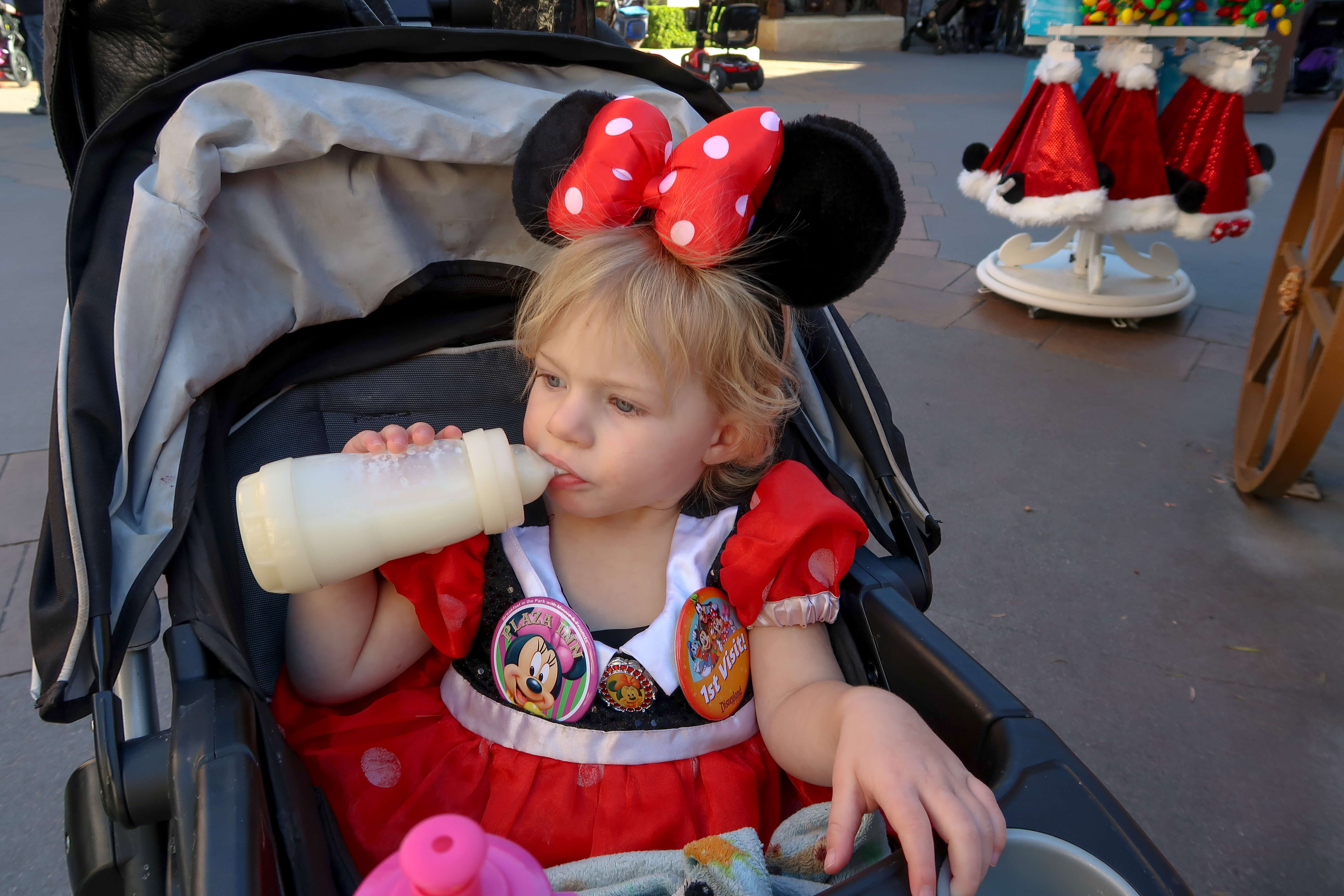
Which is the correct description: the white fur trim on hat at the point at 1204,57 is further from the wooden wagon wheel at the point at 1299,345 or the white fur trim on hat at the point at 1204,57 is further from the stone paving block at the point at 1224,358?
the stone paving block at the point at 1224,358

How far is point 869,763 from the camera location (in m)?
0.96

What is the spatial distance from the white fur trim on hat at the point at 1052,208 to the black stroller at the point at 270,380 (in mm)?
2401

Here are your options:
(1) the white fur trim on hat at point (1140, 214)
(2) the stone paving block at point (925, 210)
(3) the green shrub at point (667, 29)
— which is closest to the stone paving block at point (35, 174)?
(2) the stone paving block at point (925, 210)

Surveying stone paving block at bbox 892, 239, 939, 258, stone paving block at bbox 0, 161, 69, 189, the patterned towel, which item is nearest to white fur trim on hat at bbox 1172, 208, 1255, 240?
stone paving block at bbox 892, 239, 939, 258

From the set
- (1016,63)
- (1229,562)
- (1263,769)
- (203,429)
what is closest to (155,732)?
(203,429)

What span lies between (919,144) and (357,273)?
6.79 meters

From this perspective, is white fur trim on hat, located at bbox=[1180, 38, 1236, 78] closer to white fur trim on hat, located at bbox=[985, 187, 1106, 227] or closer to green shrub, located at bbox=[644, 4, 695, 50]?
white fur trim on hat, located at bbox=[985, 187, 1106, 227]

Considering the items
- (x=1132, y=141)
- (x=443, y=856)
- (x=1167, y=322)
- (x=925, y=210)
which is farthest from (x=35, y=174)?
(x=443, y=856)

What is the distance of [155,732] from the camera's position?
1102 millimetres

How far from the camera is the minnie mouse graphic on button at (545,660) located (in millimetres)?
1225

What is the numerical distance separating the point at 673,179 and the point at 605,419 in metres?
0.31

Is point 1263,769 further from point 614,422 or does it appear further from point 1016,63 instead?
point 1016,63

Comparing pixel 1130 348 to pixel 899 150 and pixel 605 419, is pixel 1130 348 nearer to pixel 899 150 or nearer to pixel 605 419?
pixel 605 419

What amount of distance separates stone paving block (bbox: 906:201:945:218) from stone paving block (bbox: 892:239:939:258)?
1.32 feet
